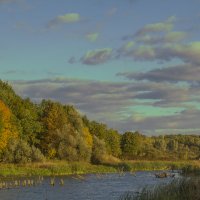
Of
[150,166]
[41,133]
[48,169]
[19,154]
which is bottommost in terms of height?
[150,166]

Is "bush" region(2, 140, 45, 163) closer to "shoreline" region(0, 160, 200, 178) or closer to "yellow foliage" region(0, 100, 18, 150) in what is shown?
"yellow foliage" region(0, 100, 18, 150)

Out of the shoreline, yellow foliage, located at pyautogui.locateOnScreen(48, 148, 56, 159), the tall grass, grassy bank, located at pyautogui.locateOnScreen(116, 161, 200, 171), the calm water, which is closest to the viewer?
the tall grass

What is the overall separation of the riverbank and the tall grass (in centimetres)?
3664

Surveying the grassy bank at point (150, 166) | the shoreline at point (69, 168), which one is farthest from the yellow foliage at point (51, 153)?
the grassy bank at point (150, 166)

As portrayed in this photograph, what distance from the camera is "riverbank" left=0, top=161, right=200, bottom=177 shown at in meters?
75.3

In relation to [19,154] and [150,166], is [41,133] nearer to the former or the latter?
[19,154]

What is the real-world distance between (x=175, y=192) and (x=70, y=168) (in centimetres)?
5478

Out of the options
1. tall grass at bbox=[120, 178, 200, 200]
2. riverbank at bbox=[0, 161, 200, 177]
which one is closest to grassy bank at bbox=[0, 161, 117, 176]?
riverbank at bbox=[0, 161, 200, 177]

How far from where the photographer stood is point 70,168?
84.1m

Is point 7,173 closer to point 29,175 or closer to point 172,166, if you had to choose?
point 29,175

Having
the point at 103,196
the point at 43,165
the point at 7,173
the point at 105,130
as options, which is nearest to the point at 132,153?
the point at 105,130

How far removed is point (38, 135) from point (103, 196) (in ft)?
182

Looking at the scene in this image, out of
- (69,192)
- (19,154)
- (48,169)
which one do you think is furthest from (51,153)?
(69,192)

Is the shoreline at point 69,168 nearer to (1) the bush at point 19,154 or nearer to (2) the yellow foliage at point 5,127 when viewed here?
(1) the bush at point 19,154
